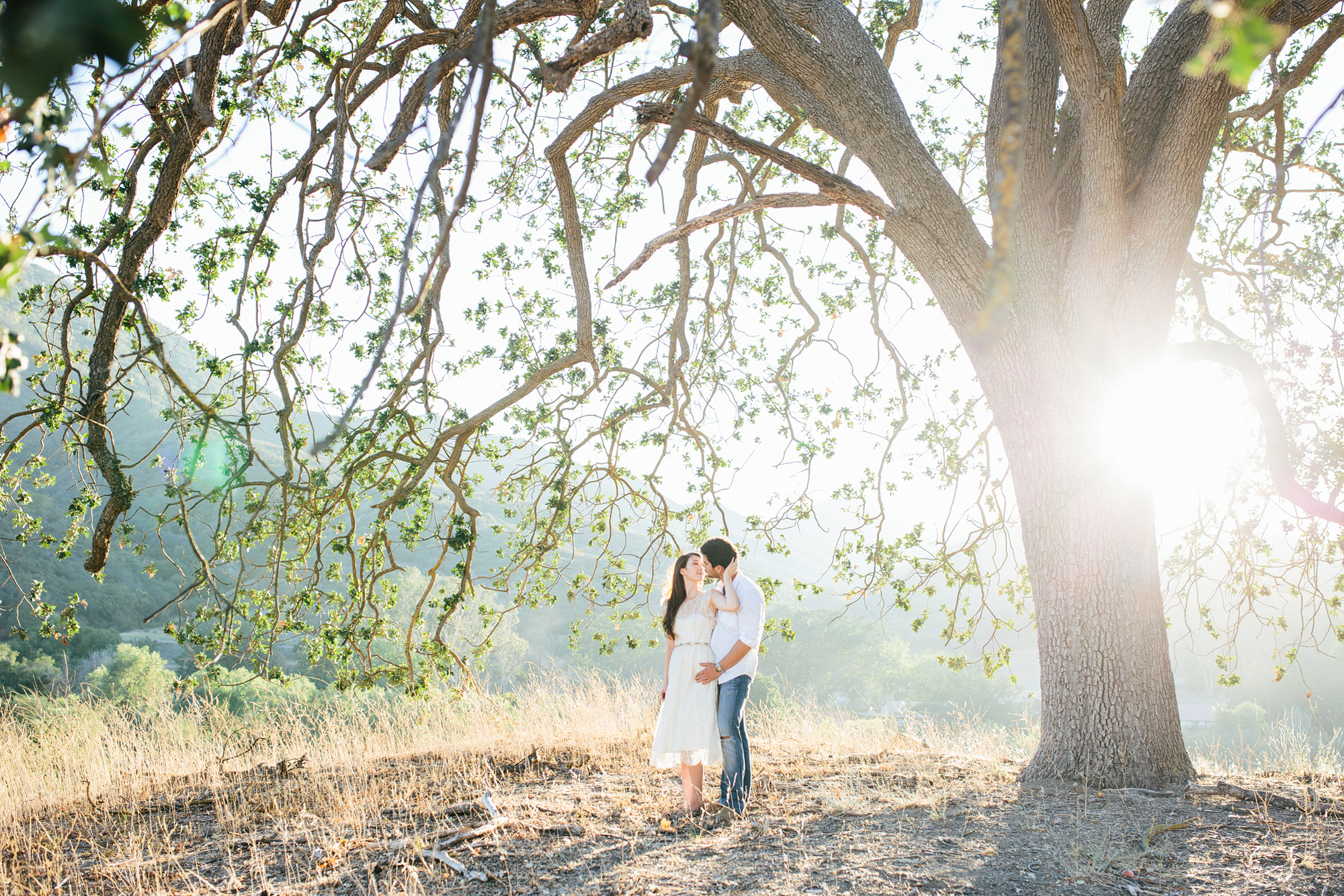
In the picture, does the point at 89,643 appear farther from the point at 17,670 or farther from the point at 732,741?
the point at 732,741

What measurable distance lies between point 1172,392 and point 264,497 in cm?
598

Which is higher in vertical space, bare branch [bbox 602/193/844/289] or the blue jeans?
bare branch [bbox 602/193/844/289]

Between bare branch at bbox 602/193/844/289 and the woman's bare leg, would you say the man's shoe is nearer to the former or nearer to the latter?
the woman's bare leg

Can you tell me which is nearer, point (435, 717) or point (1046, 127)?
point (1046, 127)

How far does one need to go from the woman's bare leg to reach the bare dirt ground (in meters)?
0.22

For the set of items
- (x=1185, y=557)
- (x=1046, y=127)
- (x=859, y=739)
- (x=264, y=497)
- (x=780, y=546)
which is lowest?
(x=859, y=739)

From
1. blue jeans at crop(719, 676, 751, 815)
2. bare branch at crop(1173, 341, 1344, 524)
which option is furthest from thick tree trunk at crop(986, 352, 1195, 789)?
blue jeans at crop(719, 676, 751, 815)

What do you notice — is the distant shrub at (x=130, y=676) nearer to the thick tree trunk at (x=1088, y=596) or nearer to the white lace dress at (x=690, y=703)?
the white lace dress at (x=690, y=703)

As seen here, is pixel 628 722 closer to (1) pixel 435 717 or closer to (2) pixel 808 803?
(1) pixel 435 717

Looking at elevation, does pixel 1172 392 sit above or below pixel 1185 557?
above

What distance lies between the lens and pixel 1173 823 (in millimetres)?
3641

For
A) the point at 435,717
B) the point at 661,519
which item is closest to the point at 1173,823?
the point at 661,519

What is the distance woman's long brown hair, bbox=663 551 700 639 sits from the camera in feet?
14.3

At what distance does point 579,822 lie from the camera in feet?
13.3
